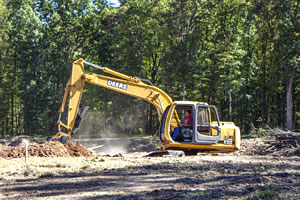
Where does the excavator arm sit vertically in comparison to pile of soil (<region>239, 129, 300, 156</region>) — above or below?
above

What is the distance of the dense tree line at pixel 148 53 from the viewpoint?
31828 mm

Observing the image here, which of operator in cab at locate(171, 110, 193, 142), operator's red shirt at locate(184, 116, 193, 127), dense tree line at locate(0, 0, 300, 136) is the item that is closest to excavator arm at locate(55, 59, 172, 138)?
operator in cab at locate(171, 110, 193, 142)

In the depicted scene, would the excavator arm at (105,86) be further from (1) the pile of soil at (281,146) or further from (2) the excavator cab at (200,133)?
(1) the pile of soil at (281,146)

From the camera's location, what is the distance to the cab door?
13.5m

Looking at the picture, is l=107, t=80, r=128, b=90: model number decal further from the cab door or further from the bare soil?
the cab door

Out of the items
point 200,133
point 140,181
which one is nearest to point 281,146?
point 200,133

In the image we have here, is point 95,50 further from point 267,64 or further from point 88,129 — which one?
point 267,64

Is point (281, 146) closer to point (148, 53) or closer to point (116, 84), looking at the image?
point (116, 84)

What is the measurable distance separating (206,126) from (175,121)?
1391mm

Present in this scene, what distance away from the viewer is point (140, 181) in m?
8.50

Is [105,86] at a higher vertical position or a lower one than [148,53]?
lower

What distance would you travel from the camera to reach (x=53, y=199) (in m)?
6.79

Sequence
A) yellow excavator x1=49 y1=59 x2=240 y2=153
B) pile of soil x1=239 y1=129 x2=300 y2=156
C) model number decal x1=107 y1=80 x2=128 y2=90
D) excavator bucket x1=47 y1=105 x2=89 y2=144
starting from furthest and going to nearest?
model number decal x1=107 y1=80 x2=128 y2=90, pile of soil x1=239 y1=129 x2=300 y2=156, excavator bucket x1=47 y1=105 x2=89 y2=144, yellow excavator x1=49 y1=59 x2=240 y2=153

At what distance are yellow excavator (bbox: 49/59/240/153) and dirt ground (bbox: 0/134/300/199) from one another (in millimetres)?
1873
